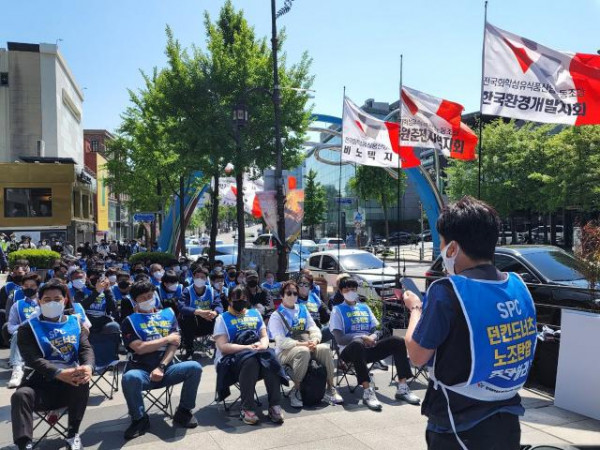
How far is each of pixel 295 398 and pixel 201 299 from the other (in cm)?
345

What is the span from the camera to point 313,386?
634 centimetres

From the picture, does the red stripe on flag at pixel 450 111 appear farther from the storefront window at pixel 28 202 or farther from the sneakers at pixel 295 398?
the storefront window at pixel 28 202

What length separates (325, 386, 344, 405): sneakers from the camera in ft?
21.0

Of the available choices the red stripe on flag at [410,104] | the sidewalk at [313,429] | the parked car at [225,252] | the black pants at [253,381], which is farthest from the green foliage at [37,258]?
the black pants at [253,381]

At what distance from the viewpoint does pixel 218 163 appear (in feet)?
60.7

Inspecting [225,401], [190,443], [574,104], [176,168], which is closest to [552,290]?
[574,104]

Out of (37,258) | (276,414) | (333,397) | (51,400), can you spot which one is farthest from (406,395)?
(37,258)

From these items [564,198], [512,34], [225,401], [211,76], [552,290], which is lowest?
[225,401]

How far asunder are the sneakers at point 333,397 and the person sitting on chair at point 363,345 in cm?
31

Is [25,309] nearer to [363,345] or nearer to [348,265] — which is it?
[363,345]

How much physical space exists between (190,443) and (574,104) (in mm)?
7616

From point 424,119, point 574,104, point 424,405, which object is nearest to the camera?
point 424,405

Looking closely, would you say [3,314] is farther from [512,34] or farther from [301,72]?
[301,72]

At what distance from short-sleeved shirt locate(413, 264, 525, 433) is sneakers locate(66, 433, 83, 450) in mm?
3827
